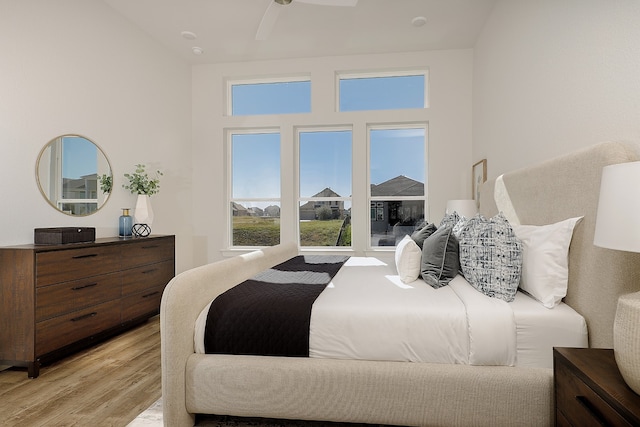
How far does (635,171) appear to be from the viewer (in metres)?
1.04

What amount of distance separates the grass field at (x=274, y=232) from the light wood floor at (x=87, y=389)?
7.54ft

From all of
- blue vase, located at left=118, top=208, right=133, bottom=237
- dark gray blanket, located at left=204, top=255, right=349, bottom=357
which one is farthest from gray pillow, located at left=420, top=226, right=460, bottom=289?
blue vase, located at left=118, top=208, right=133, bottom=237

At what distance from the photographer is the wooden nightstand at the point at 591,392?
3.19 feet

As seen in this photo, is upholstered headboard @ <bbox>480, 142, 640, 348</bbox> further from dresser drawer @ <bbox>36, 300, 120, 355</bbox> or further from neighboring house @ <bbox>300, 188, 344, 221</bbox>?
dresser drawer @ <bbox>36, 300, 120, 355</bbox>

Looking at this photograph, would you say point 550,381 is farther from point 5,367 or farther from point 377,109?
point 377,109

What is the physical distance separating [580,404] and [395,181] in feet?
12.1

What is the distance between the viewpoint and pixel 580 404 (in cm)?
117

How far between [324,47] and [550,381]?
4059 mm

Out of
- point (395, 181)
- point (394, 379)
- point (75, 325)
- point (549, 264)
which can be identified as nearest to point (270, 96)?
point (395, 181)

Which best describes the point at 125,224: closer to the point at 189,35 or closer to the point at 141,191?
the point at 141,191

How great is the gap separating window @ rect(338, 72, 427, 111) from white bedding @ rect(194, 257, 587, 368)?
3.41 meters

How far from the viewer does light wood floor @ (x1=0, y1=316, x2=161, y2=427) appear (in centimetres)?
188

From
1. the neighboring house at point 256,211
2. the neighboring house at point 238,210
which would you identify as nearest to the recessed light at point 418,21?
the neighboring house at point 256,211

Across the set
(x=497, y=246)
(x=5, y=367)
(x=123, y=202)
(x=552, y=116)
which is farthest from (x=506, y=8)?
(x=5, y=367)
